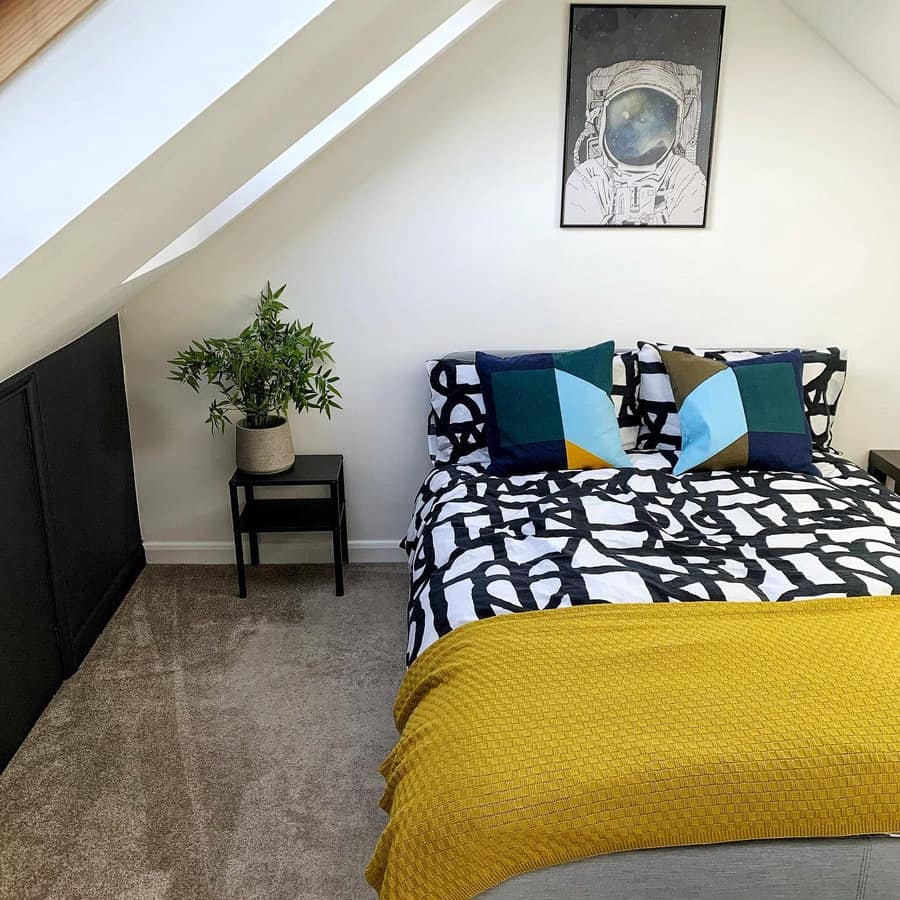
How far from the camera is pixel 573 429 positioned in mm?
2896

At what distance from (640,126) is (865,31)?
0.73 meters

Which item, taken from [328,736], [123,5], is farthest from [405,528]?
[123,5]

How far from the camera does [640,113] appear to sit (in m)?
3.04

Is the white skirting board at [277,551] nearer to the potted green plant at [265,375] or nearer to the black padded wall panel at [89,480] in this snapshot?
the black padded wall panel at [89,480]

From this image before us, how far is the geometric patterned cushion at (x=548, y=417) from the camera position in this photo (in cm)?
288

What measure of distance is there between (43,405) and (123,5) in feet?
5.95

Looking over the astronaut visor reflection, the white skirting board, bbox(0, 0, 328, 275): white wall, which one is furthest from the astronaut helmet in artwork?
bbox(0, 0, 328, 275): white wall

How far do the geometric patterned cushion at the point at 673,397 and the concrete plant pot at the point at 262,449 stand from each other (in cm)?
125

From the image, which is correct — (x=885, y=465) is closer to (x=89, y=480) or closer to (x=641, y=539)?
(x=641, y=539)

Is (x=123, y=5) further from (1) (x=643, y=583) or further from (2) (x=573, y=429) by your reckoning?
(2) (x=573, y=429)

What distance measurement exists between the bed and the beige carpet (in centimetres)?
41

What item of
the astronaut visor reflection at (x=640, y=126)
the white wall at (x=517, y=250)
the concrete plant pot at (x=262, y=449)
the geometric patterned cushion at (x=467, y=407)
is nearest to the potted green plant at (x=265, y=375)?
the concrete plant pot at (x=262, y=449)

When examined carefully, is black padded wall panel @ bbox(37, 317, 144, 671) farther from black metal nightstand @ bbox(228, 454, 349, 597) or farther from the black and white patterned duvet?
the black and white patterned duvet

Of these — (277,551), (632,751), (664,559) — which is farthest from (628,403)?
(632,751)
